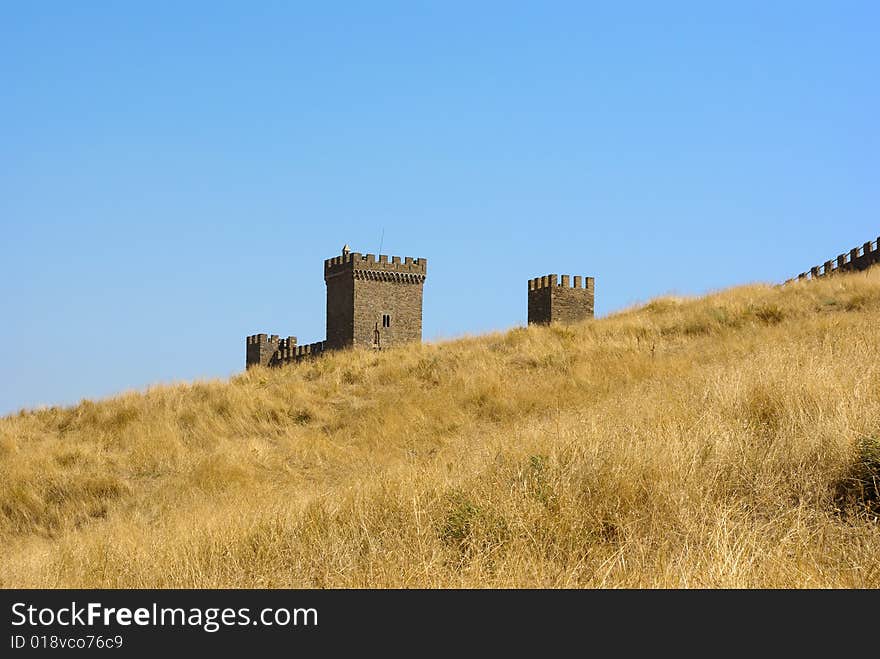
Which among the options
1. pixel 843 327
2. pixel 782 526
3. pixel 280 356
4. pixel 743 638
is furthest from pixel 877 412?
pixel 280 356

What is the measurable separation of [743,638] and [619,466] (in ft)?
7.46

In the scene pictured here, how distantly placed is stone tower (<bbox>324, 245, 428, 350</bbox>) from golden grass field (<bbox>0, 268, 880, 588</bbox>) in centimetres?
3804

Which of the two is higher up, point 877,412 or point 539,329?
point 539,329

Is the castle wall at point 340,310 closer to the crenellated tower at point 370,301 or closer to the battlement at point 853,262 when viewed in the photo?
the crenellated tower at point 370,301

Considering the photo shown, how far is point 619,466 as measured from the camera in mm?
6383

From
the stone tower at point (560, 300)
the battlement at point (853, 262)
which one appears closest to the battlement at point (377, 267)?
the stone tower at point (560, 300)

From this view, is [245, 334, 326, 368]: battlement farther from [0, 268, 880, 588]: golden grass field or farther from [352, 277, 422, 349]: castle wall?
[0, 268, 880, 588]: golden grass field

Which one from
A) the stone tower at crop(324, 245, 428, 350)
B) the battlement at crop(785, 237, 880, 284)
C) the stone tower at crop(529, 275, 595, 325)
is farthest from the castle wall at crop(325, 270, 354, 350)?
the battlement at crop(785, 237, 880, 284)

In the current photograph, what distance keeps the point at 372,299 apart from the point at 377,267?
7.08 feet

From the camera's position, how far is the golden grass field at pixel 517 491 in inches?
211

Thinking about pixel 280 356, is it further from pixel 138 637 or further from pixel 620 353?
pixel 138 637

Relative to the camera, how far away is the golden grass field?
5.36 m

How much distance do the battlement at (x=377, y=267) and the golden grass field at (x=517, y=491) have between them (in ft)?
128

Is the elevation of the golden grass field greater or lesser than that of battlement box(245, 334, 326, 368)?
lesser
